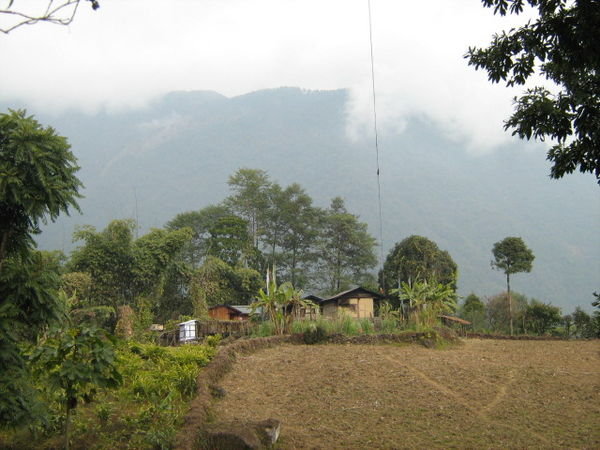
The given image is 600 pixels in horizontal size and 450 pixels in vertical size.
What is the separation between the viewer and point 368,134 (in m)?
199

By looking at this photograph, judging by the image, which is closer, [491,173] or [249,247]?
[249,247]

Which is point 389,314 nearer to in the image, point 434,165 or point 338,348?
point 338,348

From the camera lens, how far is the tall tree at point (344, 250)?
48.7 m

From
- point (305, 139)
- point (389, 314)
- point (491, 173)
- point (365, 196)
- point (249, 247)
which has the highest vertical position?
point (305, 139)

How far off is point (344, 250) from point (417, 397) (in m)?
40.3

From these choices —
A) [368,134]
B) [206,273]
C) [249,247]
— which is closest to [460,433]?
[206,273]

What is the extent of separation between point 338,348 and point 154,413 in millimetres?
6915

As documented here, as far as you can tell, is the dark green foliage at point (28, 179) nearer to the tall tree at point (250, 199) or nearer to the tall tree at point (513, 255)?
the tall tree at point (513, 255)

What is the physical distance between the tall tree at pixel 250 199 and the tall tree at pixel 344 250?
18.1ft

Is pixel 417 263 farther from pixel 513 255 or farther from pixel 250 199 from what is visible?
pixel 250 199

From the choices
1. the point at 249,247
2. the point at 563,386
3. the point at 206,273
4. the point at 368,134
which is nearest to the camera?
the point at 563,386

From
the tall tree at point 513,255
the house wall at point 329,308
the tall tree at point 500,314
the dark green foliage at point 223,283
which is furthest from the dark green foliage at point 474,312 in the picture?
the dark green foliage at point 223,283

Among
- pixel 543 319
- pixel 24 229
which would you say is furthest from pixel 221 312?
pixel 24 229

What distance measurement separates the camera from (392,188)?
148m
